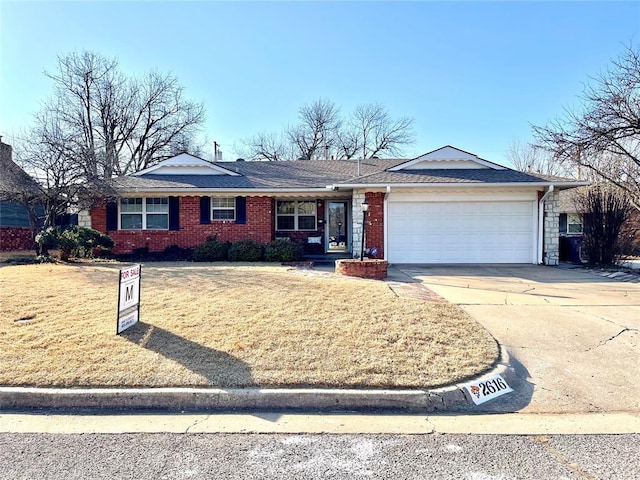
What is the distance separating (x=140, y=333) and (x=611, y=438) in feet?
16.6

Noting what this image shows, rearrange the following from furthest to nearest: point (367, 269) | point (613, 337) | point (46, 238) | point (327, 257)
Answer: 1. point (327, 257)
2. point (46, 238)
3. point (367, 269)
4. point (613, 337)

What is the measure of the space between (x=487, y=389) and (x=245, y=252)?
10297 mm

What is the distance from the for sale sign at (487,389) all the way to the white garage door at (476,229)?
9.47 metres

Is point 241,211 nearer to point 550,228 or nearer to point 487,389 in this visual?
point 550,228

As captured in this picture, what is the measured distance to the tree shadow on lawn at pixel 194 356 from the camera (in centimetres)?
400

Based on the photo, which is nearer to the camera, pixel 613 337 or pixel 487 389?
pixel 487 389

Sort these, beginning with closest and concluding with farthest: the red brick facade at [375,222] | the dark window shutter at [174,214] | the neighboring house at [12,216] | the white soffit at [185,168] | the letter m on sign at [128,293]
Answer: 1. the letter m on sign at [128,293]
2. the neighboring house at [12,216]
3. the red brick facade at [375,222]
4. the dark window shutter at [174,214]
5. the white soffit at [185,168]

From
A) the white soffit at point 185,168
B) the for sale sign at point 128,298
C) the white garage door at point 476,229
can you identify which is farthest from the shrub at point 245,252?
the for sale sign at point 128,298

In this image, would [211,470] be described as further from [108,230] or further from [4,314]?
[108,230]

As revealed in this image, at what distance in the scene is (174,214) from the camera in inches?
573

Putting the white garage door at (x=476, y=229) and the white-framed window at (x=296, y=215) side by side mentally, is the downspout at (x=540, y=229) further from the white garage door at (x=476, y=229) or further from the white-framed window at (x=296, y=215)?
the white-framed window at (x=296, y=215)

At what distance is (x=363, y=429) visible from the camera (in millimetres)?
3307

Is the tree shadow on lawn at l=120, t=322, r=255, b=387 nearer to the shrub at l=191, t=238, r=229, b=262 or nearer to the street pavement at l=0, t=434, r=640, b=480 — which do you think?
the street pavement at l=0, t=434, r=640, b=480

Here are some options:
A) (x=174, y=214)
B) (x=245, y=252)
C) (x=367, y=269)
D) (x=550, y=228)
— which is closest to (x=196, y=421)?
(x=367, y=269)
